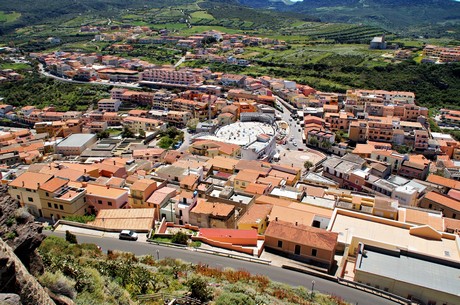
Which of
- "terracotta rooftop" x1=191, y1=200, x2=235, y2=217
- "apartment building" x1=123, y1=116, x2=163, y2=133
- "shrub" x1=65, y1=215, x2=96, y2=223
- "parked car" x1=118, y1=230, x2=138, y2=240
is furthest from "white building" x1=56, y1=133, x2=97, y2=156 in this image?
"parked car" x1=118, y1=230, x2=138, y2=240

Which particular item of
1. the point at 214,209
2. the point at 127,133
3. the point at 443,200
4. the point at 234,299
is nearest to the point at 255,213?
the point at 214,209

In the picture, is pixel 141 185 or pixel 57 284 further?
pixel 141 185

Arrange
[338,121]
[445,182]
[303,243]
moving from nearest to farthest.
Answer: [303,243]
[445,182]
[338,121]

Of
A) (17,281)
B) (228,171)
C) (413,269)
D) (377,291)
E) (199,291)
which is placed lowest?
(228,171)

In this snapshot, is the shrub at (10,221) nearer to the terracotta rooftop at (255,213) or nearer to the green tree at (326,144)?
the terracotta rooftop at (255,213)

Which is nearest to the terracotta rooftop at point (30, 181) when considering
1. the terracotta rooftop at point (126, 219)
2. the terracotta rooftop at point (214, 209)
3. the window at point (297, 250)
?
the terracotta rooftop at point (126, 219)

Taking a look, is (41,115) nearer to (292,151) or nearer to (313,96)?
(292,151)

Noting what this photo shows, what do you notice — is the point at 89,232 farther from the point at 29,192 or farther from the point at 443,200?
the point at 443,200

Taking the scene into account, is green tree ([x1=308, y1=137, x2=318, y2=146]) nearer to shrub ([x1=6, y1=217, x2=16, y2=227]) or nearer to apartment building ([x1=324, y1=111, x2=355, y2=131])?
apartment building ([x1=324, y1=111, x2=355, y2=131])
